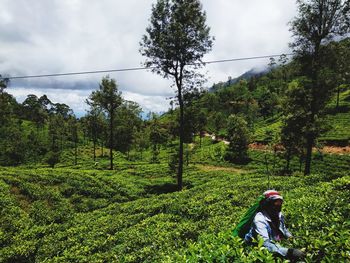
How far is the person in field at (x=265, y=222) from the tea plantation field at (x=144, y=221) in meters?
0.32

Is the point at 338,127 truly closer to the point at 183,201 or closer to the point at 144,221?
the point at 183,201

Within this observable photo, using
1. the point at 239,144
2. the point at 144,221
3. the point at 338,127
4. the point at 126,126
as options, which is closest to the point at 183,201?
the point at 144,221

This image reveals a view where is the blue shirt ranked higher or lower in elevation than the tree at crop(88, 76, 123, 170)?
lower

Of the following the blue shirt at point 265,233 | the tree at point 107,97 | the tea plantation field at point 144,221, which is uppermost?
the tree at point 107,97

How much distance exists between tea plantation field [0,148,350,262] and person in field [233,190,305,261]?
12.7 inches

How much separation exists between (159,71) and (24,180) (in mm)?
15974

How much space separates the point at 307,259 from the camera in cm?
498

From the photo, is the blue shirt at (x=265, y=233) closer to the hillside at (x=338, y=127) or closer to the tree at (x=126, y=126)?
the hillside at (x=338, y=127)

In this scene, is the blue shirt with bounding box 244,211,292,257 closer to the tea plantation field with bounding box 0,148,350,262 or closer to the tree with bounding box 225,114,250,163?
the tea plantation field with bounding box 0,148,350,262

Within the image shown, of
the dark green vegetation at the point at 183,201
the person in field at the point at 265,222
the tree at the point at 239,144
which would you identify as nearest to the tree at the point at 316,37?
the dark green vegetation at the point at 183,201

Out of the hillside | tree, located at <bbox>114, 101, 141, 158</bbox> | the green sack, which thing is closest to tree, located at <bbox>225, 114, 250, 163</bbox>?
the hillside

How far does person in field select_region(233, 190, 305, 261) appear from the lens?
586 cm

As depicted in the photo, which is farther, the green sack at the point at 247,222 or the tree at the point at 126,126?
the tree at the point at 126,126

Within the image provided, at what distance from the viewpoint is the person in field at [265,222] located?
5.86 m
